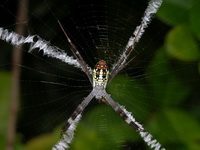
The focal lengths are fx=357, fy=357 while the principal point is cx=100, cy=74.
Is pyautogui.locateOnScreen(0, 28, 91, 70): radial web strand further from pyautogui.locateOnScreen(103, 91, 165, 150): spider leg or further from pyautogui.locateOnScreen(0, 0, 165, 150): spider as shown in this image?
pyautogui.locateOnScreen(103, 91, 165, 150): spider leg

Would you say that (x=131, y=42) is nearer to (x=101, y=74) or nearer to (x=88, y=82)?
(x=101, y=74)

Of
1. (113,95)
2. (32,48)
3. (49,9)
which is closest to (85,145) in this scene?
(113,95)

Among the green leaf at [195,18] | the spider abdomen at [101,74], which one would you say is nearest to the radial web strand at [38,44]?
the spider abdomen at [101,74]

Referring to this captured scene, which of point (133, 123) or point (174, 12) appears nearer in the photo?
point (174, 12)

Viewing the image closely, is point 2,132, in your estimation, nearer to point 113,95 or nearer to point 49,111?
point 49,111

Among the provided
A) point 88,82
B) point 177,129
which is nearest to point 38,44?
point 88,82

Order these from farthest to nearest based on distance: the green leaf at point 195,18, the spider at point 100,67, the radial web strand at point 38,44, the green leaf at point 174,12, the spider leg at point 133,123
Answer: the radial web strand at point 38,44 → the spider at point 100,67 → the spider leg at point 133,123 → the green leaf at point 174,12 → the green leaf at point 195,18

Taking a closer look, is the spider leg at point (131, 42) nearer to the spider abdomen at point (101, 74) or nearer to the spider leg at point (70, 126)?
the spider abdomen at point (101, 74)
